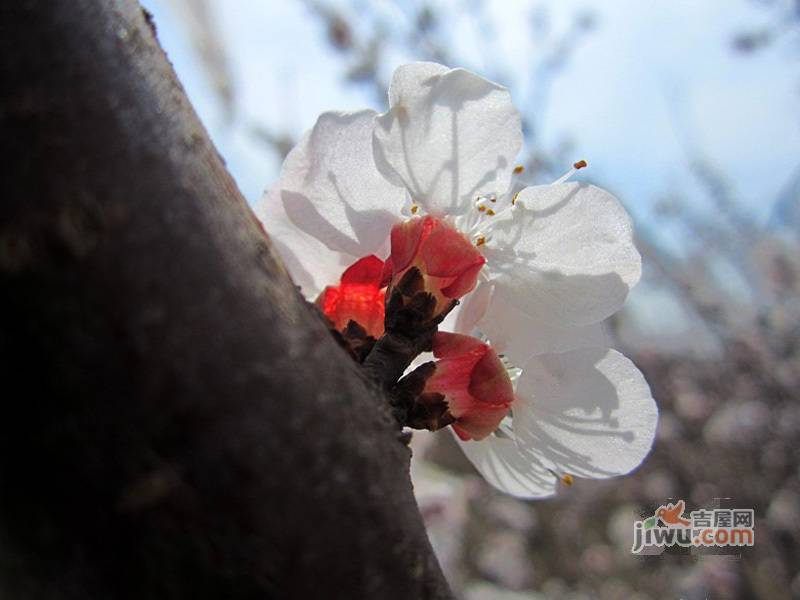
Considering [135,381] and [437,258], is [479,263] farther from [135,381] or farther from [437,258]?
[135,381]

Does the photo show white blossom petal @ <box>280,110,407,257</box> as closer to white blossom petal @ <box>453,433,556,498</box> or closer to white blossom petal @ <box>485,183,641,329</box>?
white blossom petal @ <box>485,183,641,329</box>

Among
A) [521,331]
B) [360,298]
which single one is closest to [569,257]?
Result: [521,331]

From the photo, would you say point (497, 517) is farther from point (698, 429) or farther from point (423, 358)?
point (423, 358)

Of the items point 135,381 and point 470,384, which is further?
point 470,384

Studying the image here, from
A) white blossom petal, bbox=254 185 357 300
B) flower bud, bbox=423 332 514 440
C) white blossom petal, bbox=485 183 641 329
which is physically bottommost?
flower bud, bbox=423 332 514 440

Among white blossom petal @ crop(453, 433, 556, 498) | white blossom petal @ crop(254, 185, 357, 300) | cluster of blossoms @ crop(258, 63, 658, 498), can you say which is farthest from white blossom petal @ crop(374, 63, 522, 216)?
white blossom petal @ crop(453, 433, 556, 498)

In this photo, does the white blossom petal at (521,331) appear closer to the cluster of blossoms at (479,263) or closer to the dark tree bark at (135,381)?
the cluster of blossoms at (479,263)
